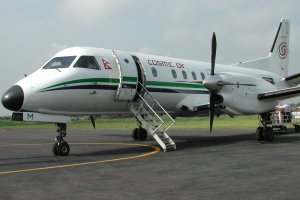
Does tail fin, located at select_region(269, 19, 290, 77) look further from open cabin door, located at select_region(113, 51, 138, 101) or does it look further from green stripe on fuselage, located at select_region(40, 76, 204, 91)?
open cabin door, located at select_region(113, 51, 138, 101)

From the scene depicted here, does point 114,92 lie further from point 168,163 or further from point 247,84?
point 247,84

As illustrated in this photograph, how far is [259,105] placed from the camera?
17000 mm

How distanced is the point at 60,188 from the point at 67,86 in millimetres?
6368

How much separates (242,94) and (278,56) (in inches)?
380

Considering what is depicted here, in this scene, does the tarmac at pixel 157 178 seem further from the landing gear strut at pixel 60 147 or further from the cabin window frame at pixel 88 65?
the cabin window frame at pixel 88 65

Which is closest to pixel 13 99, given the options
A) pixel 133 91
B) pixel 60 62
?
pixel 60 62

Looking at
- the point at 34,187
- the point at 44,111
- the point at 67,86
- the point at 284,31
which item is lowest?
the point at 34,187

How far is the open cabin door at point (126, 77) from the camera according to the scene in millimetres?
14609

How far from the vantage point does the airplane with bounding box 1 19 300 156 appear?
12.7 m

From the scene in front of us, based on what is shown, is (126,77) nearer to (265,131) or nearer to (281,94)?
(281,94)

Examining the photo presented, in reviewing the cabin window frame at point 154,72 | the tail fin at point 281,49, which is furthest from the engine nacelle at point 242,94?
the tail fin at point 281,49

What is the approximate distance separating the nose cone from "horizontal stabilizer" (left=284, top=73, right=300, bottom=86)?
13.2m

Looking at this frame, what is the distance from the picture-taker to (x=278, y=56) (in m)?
24.5

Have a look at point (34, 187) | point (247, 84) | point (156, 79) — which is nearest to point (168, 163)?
point (34, 187)
